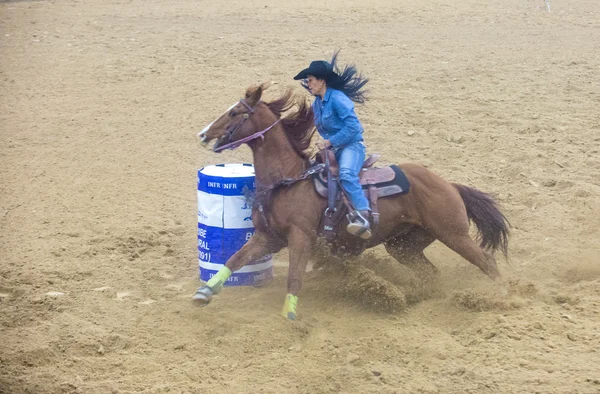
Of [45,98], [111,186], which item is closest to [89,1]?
[45,98]

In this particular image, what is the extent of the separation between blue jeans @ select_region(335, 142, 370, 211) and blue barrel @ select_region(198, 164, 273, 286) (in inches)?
35.5

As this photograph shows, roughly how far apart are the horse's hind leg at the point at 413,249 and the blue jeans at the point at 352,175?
81 cm

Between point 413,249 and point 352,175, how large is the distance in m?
1.15

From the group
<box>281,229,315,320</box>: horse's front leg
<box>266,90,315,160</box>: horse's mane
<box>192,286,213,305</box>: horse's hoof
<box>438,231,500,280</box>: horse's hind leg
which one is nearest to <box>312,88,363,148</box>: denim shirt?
<box>266,90,315,160</box>: horse's mane

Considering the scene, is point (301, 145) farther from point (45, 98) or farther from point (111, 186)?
point (45, 98)

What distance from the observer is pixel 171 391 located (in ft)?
17.4

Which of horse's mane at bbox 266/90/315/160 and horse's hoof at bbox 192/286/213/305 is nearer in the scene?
horse's hoof at bbox 192/286/213/305

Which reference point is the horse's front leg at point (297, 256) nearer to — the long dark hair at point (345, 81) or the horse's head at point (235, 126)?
the horse's head at point (235, 126)

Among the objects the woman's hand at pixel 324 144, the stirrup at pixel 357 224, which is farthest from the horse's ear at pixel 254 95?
the stirrup at pixel 357 224

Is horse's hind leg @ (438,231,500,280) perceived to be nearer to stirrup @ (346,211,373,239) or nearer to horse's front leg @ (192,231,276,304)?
stirrup @ (346,211,373,239)

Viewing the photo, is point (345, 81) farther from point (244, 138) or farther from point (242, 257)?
point (242, 257)

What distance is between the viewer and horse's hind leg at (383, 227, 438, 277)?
23.9ft

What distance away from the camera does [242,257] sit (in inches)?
266

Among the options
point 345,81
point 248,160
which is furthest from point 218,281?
point 248,160
